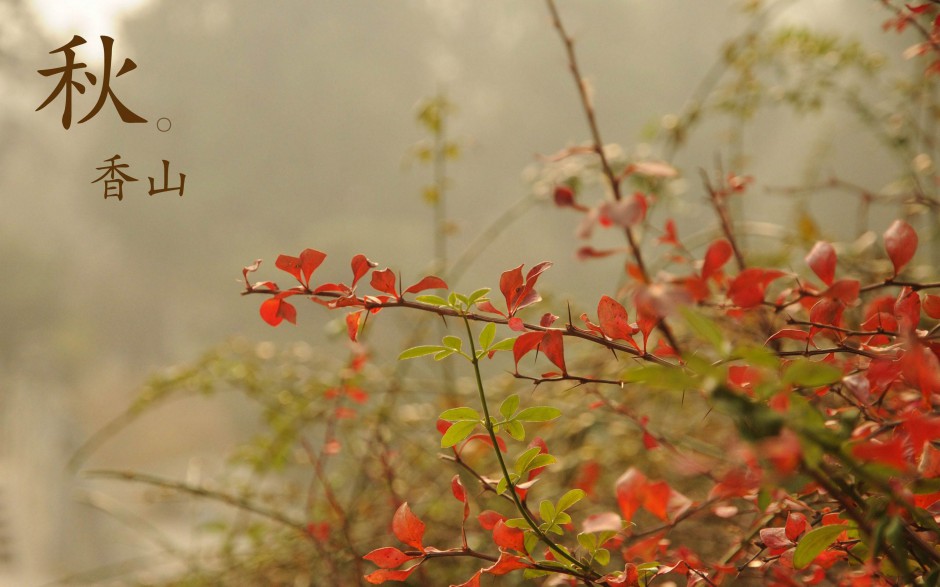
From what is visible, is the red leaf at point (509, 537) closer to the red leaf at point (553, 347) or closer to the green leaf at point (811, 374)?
the red leaf at point (553, 347)

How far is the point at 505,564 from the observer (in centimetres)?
34

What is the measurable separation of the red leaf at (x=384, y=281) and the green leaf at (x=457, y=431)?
0.07 meters

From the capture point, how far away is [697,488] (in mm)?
1174

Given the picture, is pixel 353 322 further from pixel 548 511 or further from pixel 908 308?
pixel 908 308

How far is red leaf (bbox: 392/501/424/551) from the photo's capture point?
0.35 metres

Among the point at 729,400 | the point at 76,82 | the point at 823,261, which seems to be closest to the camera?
the point at 729,400

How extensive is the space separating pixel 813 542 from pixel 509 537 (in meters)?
0.14

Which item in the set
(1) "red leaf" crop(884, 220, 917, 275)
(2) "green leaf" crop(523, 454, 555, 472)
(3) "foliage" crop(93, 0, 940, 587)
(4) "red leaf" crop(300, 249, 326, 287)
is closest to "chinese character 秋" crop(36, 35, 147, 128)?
(3) "foliage" crop(93, 0, 940, 587)

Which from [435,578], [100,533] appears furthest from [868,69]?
[100,533]

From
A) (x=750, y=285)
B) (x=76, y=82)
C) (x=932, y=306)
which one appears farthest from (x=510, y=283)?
(x=76, y=82)

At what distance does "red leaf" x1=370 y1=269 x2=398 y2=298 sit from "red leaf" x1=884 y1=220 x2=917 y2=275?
0.76ft

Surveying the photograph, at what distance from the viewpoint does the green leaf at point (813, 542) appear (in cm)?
28

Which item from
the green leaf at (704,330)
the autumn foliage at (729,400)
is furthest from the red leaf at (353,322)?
the green leaf at (704,330)

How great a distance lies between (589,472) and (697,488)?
13.6 inches
